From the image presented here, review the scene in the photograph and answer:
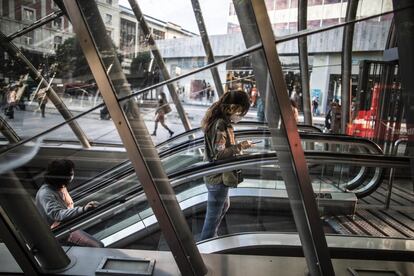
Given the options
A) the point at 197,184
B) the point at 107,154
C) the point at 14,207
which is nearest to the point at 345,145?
the point at 197,184

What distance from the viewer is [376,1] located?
2.61 meters

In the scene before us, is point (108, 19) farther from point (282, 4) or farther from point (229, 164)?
point (282, 4)

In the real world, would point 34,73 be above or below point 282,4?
below

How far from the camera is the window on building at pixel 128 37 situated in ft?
8.11

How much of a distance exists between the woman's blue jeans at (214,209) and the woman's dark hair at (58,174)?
1182 mm

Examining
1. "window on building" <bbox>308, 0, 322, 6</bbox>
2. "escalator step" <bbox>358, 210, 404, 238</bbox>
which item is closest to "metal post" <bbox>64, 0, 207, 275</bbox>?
"escalator step" <bbox>358, 210, 404, 238</bbox>

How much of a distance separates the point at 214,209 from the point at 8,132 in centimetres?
178

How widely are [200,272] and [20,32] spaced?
2.14 m

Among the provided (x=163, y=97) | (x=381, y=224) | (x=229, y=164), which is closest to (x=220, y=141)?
(x=229, y=164)

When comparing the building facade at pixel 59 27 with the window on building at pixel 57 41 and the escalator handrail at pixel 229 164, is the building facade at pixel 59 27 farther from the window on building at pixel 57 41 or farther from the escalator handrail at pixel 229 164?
the escalator handrail at pixel 229 164


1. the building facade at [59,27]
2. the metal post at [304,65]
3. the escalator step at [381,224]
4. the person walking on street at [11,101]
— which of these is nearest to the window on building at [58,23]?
the building facade at [59,27]

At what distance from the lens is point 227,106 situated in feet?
9.10

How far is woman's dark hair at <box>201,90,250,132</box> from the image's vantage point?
2.77 metres

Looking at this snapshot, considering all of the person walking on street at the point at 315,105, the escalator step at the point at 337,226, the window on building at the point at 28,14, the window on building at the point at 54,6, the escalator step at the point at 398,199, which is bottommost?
the escalator step at the point at 337,226
